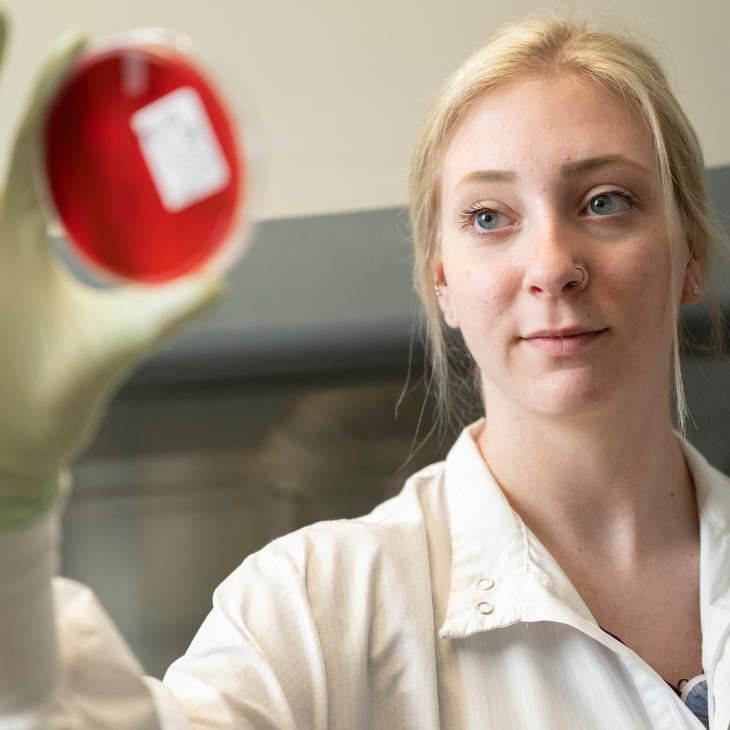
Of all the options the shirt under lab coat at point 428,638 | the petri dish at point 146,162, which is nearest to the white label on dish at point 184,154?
the petri dish at point 146,162

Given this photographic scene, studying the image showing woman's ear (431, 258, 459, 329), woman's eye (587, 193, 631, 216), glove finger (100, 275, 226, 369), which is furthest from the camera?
woman's ear (431, 258, 459, 329)

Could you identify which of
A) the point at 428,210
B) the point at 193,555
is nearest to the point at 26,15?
the point at 428,210

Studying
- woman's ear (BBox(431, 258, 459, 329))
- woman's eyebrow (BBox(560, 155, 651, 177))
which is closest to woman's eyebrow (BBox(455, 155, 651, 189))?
woman's eyebrow (BBox(560, 155, 651, 177))

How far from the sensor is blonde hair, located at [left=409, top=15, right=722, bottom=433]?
1.14 m

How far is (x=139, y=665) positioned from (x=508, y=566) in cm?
41

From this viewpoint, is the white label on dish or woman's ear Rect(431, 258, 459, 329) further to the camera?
woman's ear Rect(431, 258, 459, 329)

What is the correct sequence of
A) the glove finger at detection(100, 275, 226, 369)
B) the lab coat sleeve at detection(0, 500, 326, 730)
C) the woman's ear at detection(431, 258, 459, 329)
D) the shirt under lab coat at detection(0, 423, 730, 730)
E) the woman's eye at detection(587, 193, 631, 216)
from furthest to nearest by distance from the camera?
the woman's ear at detection(431, 258, 459, 329) < the woman's eye at detection(587, 193, 631, 216) < the shirt under lab coat at detection(0, 423, 730, 730) < the lab coat sleeve at detection(0, 500, 326, 730) < the glove finger at detection(100, 275, 226, 369)

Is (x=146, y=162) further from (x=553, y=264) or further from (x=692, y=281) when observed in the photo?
(x=692, y=281)

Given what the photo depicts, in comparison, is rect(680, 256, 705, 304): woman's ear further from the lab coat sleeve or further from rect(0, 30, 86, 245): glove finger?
rect(0, 30, 86, 245): glove finger

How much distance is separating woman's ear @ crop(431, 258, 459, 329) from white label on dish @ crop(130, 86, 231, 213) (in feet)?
2.11

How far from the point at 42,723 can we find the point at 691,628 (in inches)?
27.3

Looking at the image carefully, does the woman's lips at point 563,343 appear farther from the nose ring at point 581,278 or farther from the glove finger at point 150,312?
the glove finger at point 150,312

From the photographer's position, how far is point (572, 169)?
1.08 meters

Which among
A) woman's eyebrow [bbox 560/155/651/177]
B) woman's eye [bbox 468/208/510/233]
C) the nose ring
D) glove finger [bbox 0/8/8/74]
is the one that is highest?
glove finger [bbox 0/8/8/74]
